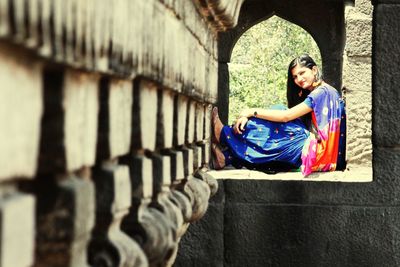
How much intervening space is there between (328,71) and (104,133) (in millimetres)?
8254

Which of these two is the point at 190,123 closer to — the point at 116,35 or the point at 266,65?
the point at 116,35

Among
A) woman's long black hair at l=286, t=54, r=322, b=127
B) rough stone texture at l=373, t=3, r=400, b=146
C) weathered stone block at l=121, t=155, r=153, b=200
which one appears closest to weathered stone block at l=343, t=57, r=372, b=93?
woman's long black hair at l=286, t=54, r=322, b=127

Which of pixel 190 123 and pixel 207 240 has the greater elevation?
pixel 190 123

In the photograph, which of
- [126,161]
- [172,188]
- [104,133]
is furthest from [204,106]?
[104,133]

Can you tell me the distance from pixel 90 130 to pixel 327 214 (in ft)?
19.5

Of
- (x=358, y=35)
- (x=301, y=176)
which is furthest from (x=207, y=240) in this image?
(x=358, y=35)

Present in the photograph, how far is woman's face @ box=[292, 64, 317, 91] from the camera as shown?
28.5 feet

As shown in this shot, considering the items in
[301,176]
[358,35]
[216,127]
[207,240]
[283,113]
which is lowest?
[207,240]

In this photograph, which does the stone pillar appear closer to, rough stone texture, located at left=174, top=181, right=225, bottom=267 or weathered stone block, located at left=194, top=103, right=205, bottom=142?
rough stone texture, located at left=174, top=181, right=225, bottom=267

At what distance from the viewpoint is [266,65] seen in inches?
1118

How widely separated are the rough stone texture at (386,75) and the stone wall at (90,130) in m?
4.36

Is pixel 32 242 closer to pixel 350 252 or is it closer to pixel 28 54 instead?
pixel 28 54

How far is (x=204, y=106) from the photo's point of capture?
4.92 metres

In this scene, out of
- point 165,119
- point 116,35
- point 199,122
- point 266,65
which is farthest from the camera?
point 266,65
